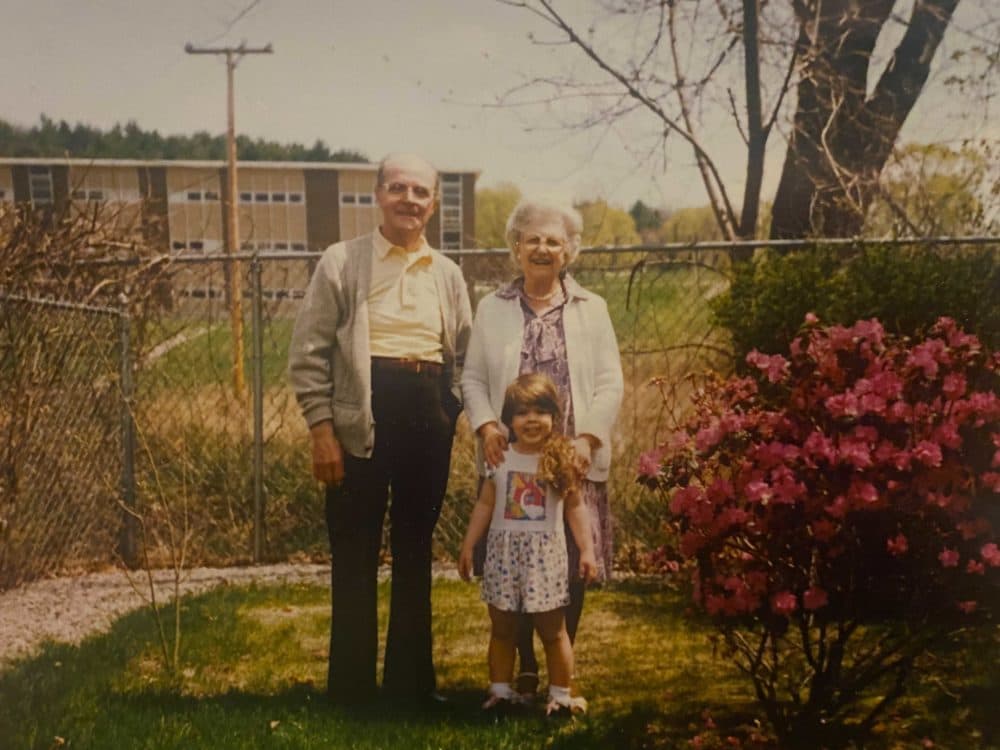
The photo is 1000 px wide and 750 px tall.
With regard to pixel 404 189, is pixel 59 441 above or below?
below

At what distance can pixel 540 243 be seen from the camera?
8.47ft

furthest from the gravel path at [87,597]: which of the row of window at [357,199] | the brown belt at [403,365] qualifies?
the row of window at [357,199]

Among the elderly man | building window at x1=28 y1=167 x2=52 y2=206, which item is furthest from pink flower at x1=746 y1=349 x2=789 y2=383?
building window at x1=28 y1=167 x2=52 y2=206

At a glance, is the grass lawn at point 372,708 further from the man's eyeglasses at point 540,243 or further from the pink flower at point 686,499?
the man's eyeglasses at point 540,243

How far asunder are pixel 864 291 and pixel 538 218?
116cm

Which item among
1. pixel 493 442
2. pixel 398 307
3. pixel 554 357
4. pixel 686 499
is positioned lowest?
pixel 686 499

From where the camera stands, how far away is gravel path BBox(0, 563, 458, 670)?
330 cm

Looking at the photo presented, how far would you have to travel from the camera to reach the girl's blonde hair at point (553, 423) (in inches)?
101

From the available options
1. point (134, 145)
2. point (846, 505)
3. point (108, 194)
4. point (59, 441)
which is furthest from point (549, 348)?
point (59, 441)

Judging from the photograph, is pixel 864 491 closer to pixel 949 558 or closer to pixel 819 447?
pixel 819 447

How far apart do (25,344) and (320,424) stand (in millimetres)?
1799

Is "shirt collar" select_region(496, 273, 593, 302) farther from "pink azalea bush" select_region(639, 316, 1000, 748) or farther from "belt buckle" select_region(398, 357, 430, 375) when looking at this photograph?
"pink azalea bush" select_region(639, 316, 1000, 748)

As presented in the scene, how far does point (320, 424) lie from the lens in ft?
8.75

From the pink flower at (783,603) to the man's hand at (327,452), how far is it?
4.07 ft
